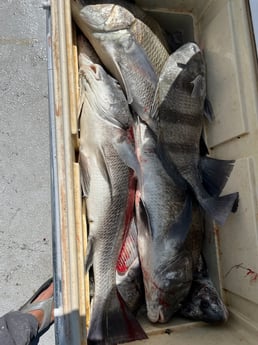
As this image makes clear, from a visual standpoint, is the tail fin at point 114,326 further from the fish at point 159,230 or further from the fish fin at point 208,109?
the fish fin at point 208,109

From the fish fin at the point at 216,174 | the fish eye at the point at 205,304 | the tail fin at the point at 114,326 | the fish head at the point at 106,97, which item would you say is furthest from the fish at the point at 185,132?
the tail fin at the point at 114,326

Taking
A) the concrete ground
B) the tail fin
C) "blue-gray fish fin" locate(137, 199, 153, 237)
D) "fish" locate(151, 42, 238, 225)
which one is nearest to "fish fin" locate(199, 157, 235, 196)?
"fish" locate(151, 42, 238, 225)

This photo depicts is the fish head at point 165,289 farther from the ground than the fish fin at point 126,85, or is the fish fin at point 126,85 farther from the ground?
the fish fin at point 126,85

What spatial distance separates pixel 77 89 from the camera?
134cm

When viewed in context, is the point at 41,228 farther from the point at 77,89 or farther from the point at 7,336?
the point at 77,89

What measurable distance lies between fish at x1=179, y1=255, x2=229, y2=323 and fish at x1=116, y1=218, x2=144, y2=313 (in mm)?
173

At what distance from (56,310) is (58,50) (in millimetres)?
741

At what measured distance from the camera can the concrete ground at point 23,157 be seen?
1470 millimetres

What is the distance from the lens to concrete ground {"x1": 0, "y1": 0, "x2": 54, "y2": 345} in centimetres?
147

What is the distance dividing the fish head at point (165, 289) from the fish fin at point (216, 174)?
0.85ft

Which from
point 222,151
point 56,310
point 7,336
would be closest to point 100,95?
point 222,151

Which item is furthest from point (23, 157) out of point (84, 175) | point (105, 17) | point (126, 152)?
point (105, 17)

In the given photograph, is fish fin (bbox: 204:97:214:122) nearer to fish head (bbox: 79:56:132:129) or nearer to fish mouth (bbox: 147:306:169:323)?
fish head (bbox: 79:56:132:129)

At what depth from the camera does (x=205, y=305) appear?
51.5 inches
